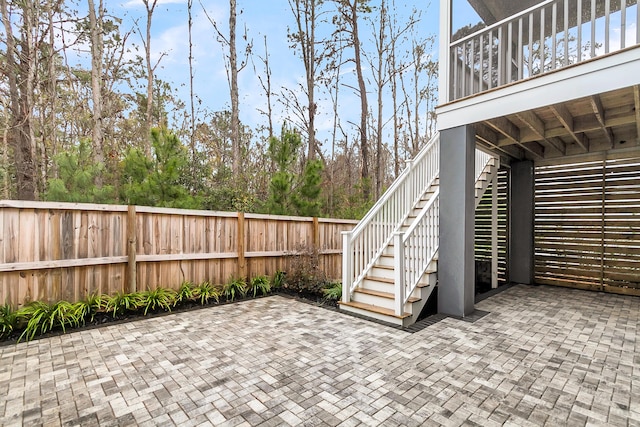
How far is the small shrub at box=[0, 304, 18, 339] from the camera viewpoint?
3.24m

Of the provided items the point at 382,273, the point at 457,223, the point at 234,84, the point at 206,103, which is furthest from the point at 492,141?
the point at 206,103

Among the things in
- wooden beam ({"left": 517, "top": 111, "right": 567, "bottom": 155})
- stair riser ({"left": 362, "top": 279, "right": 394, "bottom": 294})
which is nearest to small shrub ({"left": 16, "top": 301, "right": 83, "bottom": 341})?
stair riser ({"left": 362, "top": 279, "right": 394, "bottom": 294})

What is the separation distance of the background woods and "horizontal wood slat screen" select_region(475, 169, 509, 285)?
3430mm

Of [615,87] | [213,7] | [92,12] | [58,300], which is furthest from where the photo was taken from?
[213,7]

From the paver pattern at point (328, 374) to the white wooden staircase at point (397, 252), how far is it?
37 centimetres

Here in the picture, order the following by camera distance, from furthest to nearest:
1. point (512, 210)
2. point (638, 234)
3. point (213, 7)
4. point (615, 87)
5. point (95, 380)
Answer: point (213, 7)
point (512, 210)
point (638, 234)
point (615, 87)
point (95, 380)

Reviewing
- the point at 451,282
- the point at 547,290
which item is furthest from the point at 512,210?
the point at 451,282

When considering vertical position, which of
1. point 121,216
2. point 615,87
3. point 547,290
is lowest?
point 547,290

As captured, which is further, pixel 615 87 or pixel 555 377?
pixel 615 87

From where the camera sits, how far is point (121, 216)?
431 centimetres

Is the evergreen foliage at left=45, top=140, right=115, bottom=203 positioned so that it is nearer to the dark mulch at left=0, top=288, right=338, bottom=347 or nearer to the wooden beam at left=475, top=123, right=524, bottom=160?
the dark mulch at left=0, top=288, right=338, bottom=347

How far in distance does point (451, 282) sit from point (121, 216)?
4.75 m

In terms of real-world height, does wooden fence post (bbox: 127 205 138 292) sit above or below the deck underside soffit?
below

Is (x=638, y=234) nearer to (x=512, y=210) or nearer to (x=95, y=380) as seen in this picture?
(x=512, y=210)
